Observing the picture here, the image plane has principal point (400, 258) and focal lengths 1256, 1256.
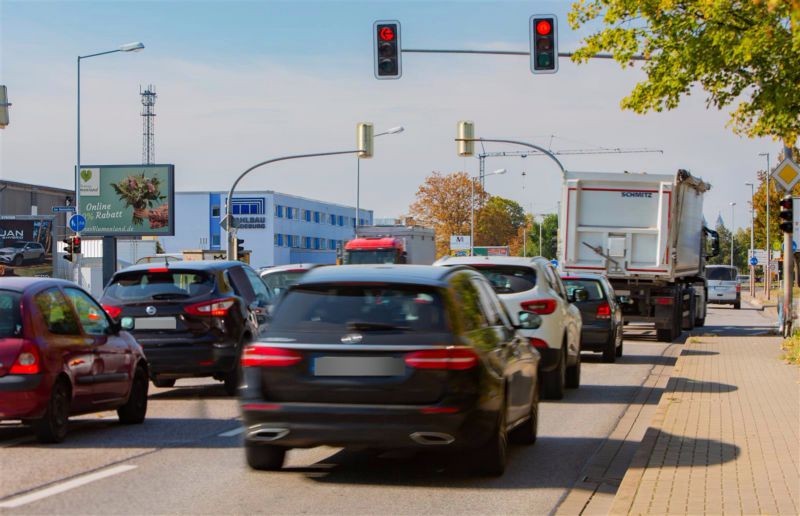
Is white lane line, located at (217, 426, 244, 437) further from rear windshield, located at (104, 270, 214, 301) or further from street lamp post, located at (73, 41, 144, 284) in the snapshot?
street lamp post, located at (73, 41, 144, 284)

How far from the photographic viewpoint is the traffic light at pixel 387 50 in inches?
875

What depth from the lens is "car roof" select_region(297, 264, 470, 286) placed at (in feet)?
29.5

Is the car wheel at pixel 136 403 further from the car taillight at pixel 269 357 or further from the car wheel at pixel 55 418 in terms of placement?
the car taillight at pixel 269 357

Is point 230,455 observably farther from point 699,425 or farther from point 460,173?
point 460,173

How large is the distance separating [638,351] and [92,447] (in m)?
17.4

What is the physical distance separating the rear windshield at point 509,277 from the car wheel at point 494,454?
6.69m

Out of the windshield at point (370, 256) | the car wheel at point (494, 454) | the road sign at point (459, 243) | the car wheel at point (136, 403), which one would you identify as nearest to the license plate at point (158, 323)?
the car wheel at point (136, 403)

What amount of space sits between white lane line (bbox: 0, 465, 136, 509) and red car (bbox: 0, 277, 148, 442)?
51.4 inches

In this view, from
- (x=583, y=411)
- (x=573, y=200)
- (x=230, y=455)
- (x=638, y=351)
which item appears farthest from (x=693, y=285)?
(x=230, y=455)

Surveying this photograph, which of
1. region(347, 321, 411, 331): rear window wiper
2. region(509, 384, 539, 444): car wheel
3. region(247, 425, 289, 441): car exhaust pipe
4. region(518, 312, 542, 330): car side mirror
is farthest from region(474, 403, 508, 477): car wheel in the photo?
region(518, 312, 542, 330): car side mirror

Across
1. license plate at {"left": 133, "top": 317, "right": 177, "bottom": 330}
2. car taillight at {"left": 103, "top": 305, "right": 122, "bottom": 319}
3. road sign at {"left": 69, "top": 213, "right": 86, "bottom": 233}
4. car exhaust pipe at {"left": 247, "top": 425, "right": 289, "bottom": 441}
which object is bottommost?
car exhaust pipe at {"left": 247, "top": 425, "right": 289, "bottom": 441}

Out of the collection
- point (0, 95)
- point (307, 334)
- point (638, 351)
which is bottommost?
point (638, 351)

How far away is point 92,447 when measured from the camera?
10.8 metres

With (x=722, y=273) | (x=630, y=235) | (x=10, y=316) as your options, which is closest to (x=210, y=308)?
(x=10, y=316)
